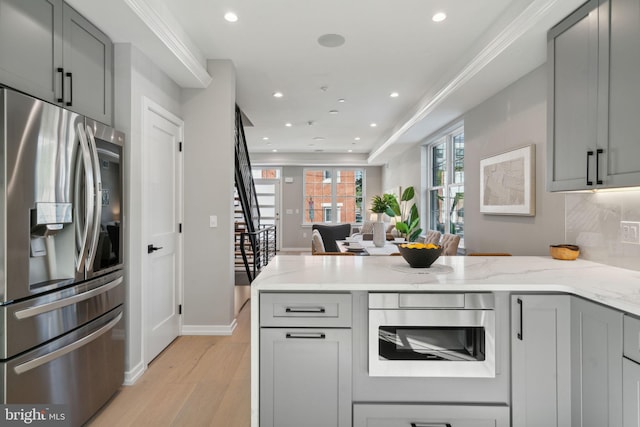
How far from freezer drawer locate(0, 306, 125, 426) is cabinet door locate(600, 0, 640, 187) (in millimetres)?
2944

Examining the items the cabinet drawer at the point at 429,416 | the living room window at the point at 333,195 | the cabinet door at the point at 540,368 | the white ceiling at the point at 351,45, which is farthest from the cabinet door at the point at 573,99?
the living room window at the point at 333,195

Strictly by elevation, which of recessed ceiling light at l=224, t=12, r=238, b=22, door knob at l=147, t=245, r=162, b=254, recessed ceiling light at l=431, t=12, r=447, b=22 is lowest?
door knob at l=147, t=245, r=162, b=254

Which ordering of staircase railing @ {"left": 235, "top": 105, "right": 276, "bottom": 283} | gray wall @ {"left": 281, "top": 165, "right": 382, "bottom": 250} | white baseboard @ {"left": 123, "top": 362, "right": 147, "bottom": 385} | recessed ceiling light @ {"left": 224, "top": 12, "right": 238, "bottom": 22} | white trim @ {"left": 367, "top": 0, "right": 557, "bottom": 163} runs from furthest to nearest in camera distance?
gray wall @ {"left": 281, "top": 165, "right": 382, "bottom": 250}, staircase railing @ {"left": 235, "top": 105, "right": 276, "bottom": 283}, recessed ceiling light @ {"left": 224, "top": 12, "right": 238, "bottom": 22}, white baseboard @ {"left": 123, "top": 362, "right": 147, "bottom": 385}, white trim @ {"left": 367, "top": 0, "right": 557, "bottom": 163}

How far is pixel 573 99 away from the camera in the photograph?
2082 mm

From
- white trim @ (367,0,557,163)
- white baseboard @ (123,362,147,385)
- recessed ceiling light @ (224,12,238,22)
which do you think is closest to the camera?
white trim @ (367,0,557,163)

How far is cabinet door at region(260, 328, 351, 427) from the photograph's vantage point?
1629 mm

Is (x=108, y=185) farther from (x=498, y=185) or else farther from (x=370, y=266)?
(x=498, y=185)

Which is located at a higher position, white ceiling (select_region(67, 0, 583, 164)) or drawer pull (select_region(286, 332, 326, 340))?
white ceiling (select_region(67, 0, 583, 164))

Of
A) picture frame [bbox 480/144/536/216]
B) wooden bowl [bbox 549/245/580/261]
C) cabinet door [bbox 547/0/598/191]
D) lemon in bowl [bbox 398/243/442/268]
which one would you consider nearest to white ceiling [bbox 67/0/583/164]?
cabinet door [bbox 547/0/598/191]

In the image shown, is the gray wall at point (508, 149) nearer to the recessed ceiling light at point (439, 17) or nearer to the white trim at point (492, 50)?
the white trim at point (492, 50)

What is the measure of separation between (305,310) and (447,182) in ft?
15.3

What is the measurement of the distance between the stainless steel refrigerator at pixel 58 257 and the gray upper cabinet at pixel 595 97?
9.24 feet

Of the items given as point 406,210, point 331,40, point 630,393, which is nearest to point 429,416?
point 630,393

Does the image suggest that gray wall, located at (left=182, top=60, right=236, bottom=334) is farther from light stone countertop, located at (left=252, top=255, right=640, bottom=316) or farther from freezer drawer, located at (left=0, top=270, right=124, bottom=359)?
light stone countertop, located at (left=252, top=255, right=640, bottom=316)
